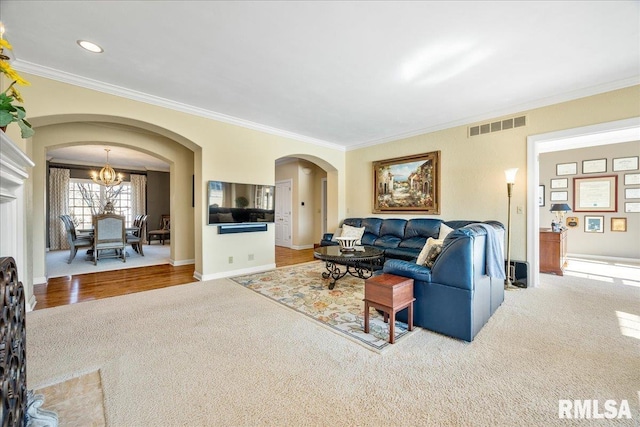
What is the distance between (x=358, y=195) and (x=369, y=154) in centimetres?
102

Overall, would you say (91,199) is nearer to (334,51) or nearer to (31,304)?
(31,304)

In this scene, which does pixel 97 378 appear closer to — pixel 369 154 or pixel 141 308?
pixel 141 308

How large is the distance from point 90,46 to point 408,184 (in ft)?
16.9

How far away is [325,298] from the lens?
11.1 feet

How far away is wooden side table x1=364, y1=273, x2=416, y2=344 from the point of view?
2.26m

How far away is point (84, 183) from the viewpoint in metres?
8.32

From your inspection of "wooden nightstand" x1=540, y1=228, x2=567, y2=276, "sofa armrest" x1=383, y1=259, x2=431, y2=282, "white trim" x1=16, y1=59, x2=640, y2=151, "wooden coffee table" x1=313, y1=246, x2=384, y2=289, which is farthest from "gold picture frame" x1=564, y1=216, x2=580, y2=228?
"sofa armrest" x1=383, y1=259, x2=431, y2=282

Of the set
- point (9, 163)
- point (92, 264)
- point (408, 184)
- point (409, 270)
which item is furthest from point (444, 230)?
point (92, 264)

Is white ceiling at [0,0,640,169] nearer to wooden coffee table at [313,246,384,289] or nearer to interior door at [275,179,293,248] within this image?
wooden coffee table at [313,246,384,289]

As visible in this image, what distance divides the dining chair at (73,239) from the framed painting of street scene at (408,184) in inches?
252

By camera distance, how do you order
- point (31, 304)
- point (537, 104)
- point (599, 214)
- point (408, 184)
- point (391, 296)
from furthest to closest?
point (599, 214) < point (408, 184) < point (537, 104) < point (31, 304) < point (391, 296)

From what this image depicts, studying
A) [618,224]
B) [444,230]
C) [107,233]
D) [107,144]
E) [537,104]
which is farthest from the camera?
[618,224]

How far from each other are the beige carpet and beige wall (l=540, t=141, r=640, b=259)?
13.2 feet

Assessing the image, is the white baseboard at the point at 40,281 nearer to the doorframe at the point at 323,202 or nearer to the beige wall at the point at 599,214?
the doorframe at the point at 323,202
